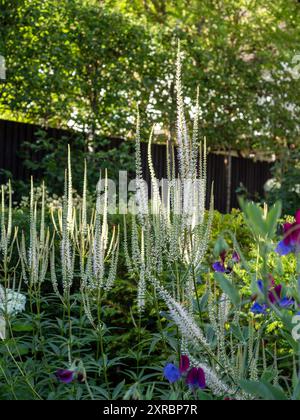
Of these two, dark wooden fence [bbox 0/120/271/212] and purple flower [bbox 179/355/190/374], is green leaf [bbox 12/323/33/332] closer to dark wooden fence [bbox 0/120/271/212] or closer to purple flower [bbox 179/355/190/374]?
purple flower [bbox 179/355/190/374]

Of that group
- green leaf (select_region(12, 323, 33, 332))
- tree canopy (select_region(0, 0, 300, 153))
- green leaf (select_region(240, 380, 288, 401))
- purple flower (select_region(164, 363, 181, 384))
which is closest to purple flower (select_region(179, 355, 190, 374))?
purple flower (select_region(164, 363, 181, 384))

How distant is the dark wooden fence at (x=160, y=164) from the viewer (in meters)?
10.1

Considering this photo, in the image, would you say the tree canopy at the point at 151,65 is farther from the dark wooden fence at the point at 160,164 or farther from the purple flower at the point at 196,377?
the purple flower at the point at 196,377

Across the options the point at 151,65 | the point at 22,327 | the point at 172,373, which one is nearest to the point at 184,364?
the point at 172,373

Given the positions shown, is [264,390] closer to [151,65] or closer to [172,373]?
[172,373]

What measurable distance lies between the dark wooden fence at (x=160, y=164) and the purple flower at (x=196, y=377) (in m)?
5.70

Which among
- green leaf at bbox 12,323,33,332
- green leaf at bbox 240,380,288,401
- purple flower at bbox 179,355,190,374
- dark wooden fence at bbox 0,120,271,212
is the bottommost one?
green leaf at bbox 12,323,33,332

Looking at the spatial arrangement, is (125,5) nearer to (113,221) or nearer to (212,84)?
(212,84)

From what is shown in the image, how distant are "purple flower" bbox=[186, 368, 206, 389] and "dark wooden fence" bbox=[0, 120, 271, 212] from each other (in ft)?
18.7

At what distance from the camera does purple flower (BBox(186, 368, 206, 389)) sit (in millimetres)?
1954

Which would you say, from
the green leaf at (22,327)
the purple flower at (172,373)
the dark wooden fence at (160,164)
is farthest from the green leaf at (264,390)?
the dark wooden fence at (160,164)

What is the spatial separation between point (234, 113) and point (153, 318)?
989cm

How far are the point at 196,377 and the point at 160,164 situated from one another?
11006 mm

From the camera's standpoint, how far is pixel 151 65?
11688mm
